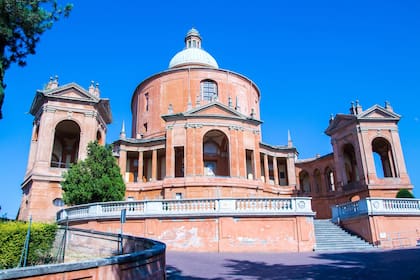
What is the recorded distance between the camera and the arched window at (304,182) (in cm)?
4122

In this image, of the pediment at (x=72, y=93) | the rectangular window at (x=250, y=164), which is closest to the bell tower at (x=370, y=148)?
the rectangular window at (x=250, y=164)

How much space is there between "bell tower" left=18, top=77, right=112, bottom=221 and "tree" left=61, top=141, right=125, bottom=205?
5489 millimetres

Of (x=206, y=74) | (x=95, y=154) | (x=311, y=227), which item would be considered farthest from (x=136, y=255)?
(x=206, y=74)

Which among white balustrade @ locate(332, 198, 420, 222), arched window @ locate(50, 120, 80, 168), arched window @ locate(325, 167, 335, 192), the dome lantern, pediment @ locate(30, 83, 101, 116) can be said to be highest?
the dome lantern

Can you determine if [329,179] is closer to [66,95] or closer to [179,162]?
[179,162]

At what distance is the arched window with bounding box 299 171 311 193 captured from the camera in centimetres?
4122

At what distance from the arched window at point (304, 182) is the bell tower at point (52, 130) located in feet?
79.8

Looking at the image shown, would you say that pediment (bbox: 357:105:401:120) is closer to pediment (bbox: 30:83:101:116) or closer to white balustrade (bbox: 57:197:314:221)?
white balustrade (bbox: 57:197:314:221)

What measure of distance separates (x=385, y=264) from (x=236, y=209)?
22.7 feet

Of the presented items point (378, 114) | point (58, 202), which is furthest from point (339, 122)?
point (58, 202)

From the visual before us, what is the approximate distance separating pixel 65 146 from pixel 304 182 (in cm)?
2827

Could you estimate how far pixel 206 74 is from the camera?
3688 centimetres

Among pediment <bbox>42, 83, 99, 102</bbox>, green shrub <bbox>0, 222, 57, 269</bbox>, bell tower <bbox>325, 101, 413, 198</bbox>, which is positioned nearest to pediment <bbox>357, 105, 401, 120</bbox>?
bell tower <bbox>325, 101, 413, 198</bbox>

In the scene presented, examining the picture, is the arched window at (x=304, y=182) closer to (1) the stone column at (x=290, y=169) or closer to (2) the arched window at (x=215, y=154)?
(1) the stone column at (x=290, y=169)
